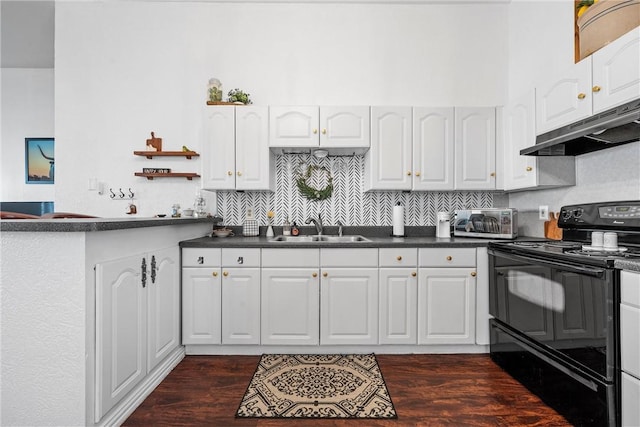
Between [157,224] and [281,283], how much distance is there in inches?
37.0

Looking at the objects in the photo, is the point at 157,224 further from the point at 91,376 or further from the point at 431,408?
the point at 431,408

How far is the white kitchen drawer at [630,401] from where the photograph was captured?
131 centimetres

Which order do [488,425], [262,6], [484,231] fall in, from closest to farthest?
[488,425] < [484,231] < [262,6]

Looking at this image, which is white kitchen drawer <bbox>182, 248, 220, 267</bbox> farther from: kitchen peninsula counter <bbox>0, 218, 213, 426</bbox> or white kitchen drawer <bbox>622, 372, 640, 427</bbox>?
white kitchen drawer <bbox>622, 372, 640, 427</bbox>

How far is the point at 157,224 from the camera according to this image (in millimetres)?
1912

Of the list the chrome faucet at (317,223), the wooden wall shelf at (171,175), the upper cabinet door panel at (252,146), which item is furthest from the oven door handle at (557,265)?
the wooden wall shelf at (171,175)

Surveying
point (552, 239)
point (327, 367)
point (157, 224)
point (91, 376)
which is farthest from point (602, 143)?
point (91, 376)

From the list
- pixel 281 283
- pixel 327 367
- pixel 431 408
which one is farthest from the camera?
pixel 281 283

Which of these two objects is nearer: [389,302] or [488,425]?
[488,425]

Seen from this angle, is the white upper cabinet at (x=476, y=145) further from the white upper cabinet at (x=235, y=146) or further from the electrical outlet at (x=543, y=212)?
the white upper cabinet at (x=235, y=146)

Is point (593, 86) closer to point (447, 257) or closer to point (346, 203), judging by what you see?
point (447, 257)

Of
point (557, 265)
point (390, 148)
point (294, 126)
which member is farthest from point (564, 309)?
point (294, 126)

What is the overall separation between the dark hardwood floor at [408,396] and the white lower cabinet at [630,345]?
428mm

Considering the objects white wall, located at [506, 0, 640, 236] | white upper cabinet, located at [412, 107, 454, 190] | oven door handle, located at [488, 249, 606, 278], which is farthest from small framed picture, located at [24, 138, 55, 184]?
white wall, located at [506, 0, 640, 236]
